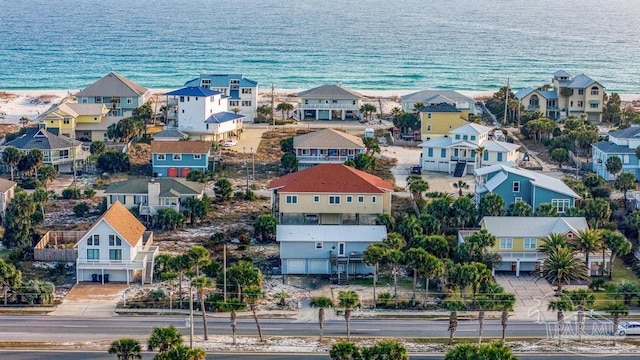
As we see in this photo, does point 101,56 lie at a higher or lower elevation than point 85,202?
higher

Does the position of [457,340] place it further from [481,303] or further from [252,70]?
[252,70]

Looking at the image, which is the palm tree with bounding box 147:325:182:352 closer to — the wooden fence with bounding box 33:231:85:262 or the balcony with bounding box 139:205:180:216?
the wooden fence with bounding box 33:231:85:262

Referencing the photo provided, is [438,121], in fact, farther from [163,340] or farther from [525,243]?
[163,340]

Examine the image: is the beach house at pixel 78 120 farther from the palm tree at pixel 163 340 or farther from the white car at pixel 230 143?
the palm tree at pixel 163 340

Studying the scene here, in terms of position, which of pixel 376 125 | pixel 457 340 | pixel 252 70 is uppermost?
pixel 252 70

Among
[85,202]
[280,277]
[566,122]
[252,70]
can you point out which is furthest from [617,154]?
[252,70]

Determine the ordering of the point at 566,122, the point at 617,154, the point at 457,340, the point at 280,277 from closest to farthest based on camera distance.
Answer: the point at 457,340
the point at 280,277
the point at 617,154
the point at 566,122

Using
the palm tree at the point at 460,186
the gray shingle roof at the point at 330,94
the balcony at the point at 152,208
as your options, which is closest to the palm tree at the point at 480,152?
the palm tree at the point at 460,186
